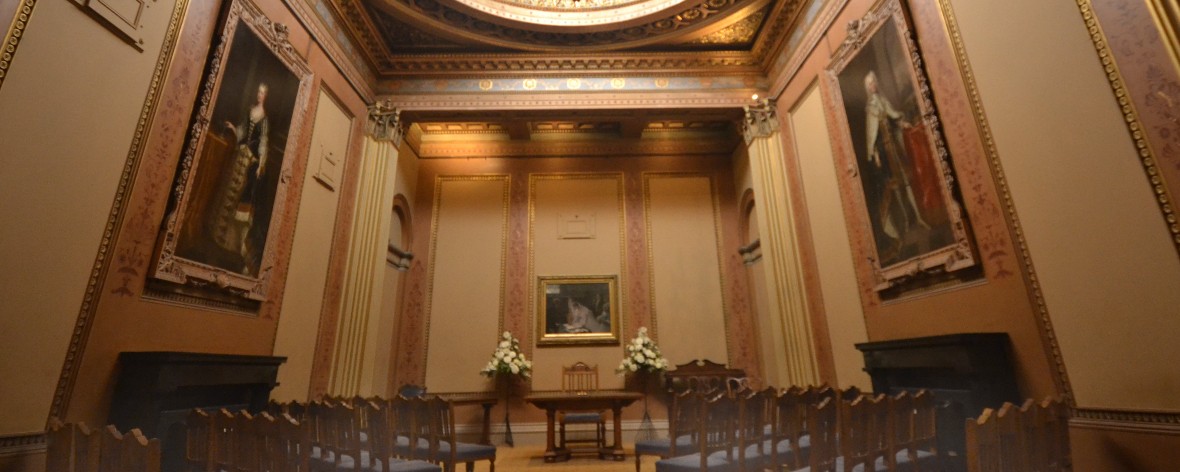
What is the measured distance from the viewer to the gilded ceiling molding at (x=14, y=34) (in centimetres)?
278

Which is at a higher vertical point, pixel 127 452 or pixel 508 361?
pixel 508 361

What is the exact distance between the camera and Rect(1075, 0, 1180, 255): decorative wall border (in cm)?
259

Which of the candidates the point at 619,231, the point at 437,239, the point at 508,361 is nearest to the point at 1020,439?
the point at 508,361

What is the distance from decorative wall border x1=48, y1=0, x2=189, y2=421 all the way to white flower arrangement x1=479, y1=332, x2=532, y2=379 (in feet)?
16.4

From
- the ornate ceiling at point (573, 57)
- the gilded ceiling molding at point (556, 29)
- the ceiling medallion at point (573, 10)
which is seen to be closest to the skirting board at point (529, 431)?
the ornate ceiling at point (573, 57)

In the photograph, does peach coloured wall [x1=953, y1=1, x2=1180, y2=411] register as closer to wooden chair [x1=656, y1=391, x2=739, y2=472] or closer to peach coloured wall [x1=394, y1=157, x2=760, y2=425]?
wooden chair [x1=656, y1=391, x2=739, y2=472]

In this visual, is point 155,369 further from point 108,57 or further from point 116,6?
point 116,6

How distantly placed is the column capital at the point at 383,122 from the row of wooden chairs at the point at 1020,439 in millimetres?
7197

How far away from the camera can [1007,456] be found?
196cm

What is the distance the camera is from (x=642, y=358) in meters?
7.74

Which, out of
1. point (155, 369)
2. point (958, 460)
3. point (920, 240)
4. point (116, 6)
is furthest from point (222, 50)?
point (958, 460)

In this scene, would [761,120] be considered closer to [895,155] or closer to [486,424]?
[895,155]

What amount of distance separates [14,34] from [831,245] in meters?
6.71

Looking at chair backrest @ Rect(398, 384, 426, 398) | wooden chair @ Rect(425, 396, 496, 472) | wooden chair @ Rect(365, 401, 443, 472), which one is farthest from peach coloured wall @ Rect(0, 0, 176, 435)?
chair backrest @ Rect(398, 384, 426, 398)
